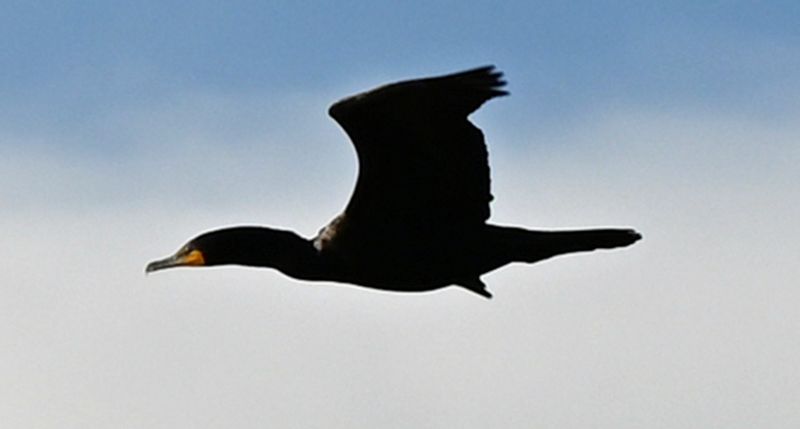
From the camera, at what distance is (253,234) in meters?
18.6

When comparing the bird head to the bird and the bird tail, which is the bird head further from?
the bird tail

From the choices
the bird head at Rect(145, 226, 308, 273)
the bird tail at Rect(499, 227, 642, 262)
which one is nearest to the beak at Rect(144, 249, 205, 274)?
the bird head at Rect(145, 226, 308, 273)

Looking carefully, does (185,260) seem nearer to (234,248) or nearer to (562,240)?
(234,248)

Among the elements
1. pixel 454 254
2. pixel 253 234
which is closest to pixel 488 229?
pixel 454 254

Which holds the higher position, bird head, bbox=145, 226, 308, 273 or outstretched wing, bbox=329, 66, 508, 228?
outstretched wing, bbox=329, 66, 508, 228

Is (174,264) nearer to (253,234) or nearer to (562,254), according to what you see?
(253,234)

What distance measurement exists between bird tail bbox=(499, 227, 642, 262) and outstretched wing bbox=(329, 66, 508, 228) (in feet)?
0.83

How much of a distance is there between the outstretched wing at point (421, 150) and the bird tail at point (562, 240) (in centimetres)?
25

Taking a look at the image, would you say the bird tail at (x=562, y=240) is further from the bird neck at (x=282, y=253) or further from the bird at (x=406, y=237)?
the bird neck at (x=282, y=253)

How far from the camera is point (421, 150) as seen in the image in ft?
59.7

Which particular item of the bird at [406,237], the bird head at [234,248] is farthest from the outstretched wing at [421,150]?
the bird head at [234,248]

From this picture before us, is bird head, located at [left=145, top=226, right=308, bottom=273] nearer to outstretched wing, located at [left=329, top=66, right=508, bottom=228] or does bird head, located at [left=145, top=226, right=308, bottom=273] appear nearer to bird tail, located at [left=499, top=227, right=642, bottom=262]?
outstretched wing, located at [left=329, top=66, right=508, bottom=228]

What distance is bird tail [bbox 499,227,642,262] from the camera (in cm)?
1853

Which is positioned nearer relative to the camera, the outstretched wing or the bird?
the outstretched wing
